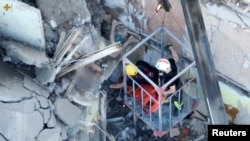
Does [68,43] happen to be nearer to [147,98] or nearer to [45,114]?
[45,114]

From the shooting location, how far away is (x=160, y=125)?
702 centimetres

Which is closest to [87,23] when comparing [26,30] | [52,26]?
[52,26]

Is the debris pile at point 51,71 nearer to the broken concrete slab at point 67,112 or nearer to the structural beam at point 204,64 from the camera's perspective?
the broken concrete slab at point 67,112

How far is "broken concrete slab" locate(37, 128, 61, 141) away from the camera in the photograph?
6.60 metres

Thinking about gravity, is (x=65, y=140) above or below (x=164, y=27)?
below

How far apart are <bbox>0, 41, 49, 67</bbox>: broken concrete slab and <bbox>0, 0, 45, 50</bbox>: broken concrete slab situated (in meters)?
0.12

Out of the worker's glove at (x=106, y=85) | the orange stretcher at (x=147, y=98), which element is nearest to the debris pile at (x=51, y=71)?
the worker's glove at (x=106, y=85)

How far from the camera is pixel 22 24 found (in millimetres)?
6574

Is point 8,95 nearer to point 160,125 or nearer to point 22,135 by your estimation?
point 22,135

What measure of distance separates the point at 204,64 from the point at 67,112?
2000 mm

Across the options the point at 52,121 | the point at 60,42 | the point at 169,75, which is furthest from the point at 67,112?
the point at 169,75

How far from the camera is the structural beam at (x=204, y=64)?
5.61 metres

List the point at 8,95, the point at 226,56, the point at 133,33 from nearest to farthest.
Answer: the point at 8,95, the point at 226,56, the point at 133,33

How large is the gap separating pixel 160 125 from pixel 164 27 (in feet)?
4.30
